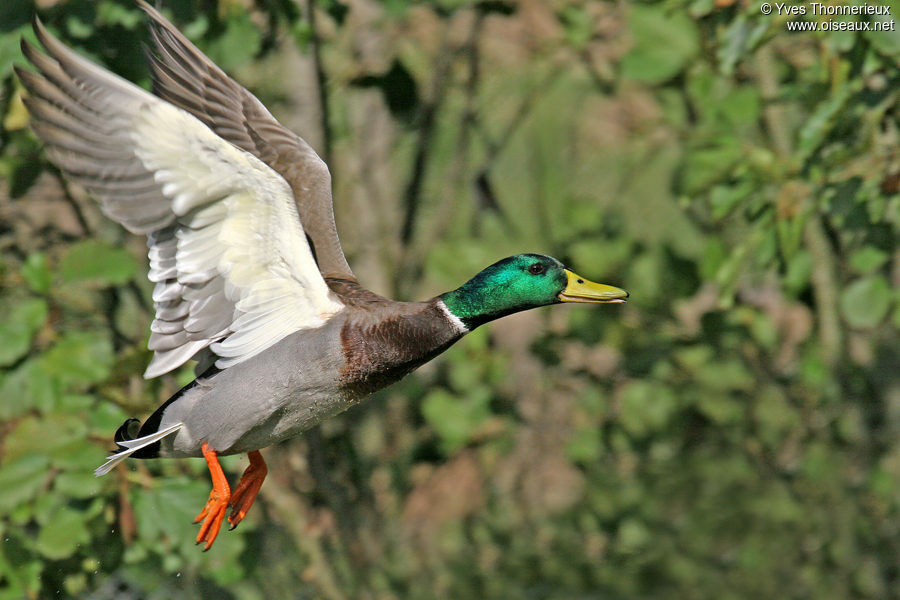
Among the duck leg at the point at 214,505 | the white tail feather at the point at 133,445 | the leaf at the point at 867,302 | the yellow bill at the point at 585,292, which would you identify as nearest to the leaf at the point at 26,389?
the white tail feather at the point at 133,445

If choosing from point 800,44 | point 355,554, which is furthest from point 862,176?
point 355,554

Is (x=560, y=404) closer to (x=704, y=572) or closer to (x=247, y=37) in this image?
(x=704, y=572)

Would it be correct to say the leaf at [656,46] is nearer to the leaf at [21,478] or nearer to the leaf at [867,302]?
the leaf at [867,302]

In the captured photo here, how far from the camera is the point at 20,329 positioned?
4145 mm

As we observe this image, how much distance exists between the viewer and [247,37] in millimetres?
4344

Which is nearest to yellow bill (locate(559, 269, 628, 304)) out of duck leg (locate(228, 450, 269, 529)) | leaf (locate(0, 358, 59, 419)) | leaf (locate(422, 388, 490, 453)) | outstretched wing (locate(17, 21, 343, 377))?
outstretched wing (locate(17, 21, 343, 377))

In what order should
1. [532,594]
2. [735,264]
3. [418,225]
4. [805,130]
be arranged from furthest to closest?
[532,594] < [418,225] < [735,264] < [805,130]

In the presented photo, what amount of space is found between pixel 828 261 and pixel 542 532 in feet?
7.94

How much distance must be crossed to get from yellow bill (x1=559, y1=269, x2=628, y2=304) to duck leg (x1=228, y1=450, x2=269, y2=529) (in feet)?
3.54

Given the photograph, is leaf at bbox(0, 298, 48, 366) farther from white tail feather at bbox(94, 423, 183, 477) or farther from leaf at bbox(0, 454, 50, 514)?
white tail feather at bbox(94, 423, 183, 477)

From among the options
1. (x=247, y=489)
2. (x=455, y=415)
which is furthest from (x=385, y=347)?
(x=455, y=415)

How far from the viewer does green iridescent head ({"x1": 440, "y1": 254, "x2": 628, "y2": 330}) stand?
135 inches

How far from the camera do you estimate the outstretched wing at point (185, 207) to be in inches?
117

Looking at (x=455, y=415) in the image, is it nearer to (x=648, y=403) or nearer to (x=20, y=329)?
(x=648, y=403)
